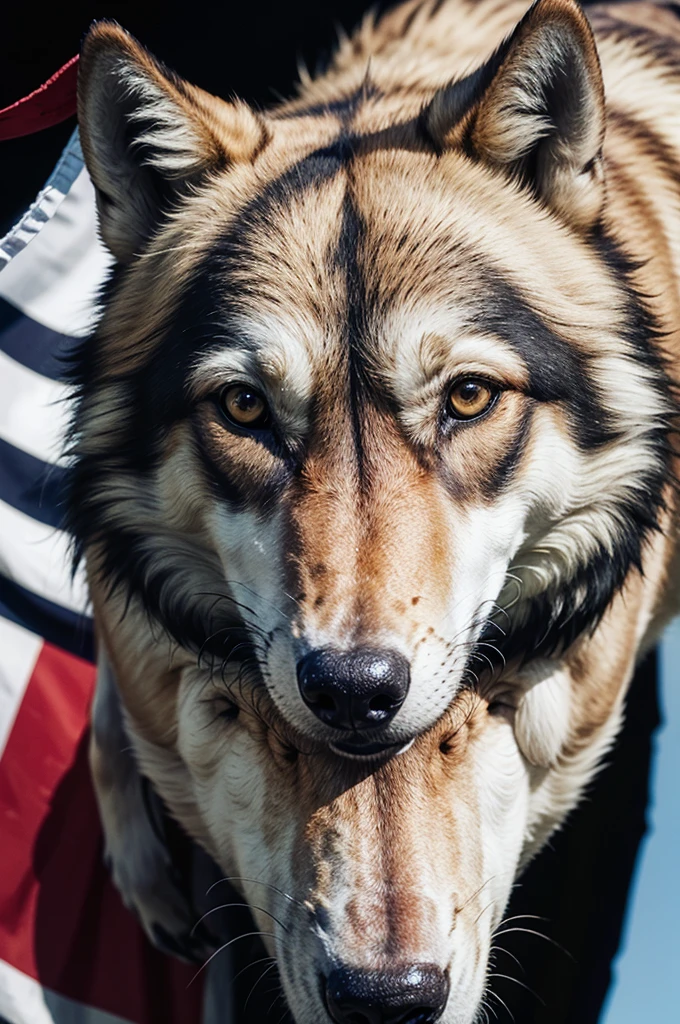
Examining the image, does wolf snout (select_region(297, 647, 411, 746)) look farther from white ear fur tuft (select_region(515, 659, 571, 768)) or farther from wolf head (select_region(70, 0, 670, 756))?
white ear fur tuft (select_region(515, 659, 571, 768))

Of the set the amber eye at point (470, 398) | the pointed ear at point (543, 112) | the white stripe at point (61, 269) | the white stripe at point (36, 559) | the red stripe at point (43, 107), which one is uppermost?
the pointed ear at point (543, 112)

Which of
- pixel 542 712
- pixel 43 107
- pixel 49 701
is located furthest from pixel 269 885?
pixel 43 107

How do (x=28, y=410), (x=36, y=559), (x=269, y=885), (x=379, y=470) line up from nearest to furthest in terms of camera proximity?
(x=379, y=470), (x=269, y=885), (x=36, y=559), (x=28, y=410)

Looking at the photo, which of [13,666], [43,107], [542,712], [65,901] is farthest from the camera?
[13,666]

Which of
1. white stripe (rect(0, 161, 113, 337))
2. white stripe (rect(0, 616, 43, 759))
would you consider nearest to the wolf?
white stripe (rect(0, 616, 43, 759))

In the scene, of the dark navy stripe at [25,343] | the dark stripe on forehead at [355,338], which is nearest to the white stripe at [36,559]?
the dark navy stripe at [25,343]

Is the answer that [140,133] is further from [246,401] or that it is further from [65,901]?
[65,901]

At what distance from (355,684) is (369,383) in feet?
1.90

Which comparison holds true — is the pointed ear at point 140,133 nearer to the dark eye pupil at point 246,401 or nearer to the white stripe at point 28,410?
the dark eye pupil at point 246,401

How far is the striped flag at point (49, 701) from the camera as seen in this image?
3314mm

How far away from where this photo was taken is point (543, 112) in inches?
91.0

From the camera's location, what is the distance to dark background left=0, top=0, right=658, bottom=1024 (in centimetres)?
345

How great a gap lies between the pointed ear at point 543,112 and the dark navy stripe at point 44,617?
1.96 m

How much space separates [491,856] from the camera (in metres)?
2.60
